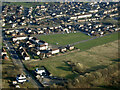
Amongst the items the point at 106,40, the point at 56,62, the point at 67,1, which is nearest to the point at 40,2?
the point at 67,1

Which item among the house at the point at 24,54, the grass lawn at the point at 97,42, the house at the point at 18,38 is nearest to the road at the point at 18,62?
the house at the point at 24,54

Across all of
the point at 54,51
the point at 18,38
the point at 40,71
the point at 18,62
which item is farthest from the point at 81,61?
the point at 18,38

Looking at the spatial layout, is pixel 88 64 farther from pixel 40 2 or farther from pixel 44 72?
pixel 40 2

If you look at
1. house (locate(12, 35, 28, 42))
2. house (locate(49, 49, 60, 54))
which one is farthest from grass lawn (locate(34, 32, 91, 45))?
house (locate(49, 49, 60, 54))

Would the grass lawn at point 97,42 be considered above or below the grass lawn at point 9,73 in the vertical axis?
below

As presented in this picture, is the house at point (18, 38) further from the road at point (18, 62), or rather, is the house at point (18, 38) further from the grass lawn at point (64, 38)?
the grass lawn at point (64, 38)
